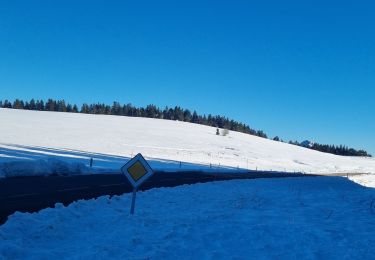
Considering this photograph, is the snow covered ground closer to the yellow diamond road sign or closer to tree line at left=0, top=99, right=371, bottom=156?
the yellow diamond road sign

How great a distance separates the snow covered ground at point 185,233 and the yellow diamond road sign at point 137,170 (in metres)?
0.92

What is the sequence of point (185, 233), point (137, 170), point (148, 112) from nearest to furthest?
point (185, 233)
point (137, 170)
point (148, 112)

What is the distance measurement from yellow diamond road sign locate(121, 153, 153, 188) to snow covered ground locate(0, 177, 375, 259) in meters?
0.92

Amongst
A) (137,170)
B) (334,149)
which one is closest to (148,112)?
(334,149)

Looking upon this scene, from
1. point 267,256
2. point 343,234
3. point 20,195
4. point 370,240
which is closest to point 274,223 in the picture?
point 343,234

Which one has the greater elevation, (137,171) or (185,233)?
(137,171)

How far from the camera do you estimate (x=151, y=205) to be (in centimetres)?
1431

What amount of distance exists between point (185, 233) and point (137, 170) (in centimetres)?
321

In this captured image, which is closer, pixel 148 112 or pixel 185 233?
pixel 185 233

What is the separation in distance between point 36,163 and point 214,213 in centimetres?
1605

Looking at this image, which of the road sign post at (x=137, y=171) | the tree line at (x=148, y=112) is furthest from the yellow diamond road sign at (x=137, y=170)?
the tree line at (x=148, y=112)

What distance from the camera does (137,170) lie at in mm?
12023

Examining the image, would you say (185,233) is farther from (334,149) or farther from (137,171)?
(334,149)

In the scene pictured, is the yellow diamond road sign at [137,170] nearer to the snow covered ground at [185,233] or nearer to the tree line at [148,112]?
the snow covered ground at [185,233]
